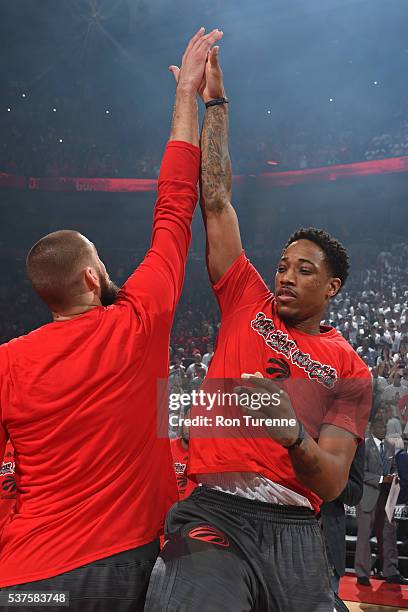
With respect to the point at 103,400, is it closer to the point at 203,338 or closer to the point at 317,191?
the point at 203,338

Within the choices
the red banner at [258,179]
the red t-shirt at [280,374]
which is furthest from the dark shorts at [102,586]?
the red banner at [258,179]

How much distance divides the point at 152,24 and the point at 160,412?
2199 cm

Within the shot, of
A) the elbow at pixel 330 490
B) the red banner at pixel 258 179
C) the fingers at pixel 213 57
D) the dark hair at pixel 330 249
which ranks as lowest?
the elbow at pixel 330 490

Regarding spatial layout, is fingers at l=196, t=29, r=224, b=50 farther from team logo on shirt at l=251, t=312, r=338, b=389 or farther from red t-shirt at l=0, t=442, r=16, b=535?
red t-shirt at l=0, t=442, r=16, b=535

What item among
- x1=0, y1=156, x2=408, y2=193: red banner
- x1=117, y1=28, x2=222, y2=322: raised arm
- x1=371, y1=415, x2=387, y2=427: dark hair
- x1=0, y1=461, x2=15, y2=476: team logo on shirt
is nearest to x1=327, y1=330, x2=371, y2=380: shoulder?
x1=117, y1=28, x2=222, y2=322: raised arm

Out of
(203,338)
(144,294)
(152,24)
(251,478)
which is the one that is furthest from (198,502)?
(152,24)

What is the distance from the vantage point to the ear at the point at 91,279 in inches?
66.7

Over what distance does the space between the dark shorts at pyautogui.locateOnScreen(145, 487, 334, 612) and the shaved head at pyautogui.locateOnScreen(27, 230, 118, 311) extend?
63 cm

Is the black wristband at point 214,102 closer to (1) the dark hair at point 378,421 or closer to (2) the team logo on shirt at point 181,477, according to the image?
(2) the team logo on shirt at point 181,477

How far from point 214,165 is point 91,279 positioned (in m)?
0.72

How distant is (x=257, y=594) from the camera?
1628 mm

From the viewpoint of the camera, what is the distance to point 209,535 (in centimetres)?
164

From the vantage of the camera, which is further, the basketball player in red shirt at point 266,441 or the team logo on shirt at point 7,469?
the team logo on shirt at point 7,469

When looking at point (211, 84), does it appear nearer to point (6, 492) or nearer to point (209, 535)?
point (209, 535)
